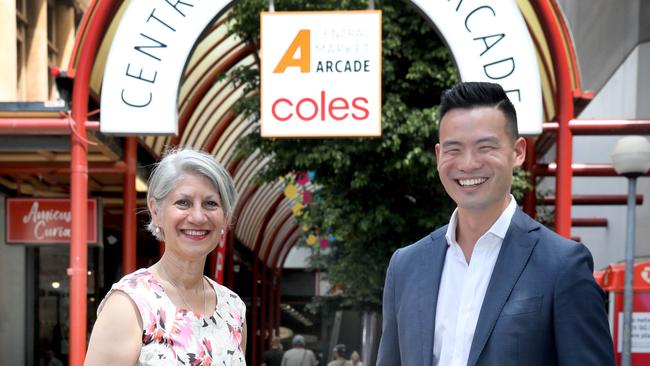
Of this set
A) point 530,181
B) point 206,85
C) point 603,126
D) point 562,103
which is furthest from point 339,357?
point 562,103

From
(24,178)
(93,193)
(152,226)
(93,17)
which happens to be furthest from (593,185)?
(152,226)

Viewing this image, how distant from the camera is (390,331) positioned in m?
3.29

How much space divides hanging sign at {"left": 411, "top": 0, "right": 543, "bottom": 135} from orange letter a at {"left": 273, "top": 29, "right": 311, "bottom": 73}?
1241 mm

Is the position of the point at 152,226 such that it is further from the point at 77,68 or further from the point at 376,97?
the point at 77,68

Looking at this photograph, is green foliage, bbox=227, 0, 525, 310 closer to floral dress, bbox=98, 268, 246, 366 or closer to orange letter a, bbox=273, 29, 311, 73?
orange letter a, bbox=273, 29, 311, 73

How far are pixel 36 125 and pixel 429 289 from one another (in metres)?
6.95

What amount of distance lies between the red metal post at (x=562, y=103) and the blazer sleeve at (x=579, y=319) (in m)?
6.68

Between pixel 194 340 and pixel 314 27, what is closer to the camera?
pixel 194 340

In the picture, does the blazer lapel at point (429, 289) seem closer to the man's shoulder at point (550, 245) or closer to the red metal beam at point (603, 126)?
the man's shoulder at point (550, 245)

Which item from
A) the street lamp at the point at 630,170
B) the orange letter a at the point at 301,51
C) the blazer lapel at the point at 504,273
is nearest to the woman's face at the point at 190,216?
the blazer lapel at the point at 504,273

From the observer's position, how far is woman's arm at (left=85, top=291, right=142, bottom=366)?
10.4 feet

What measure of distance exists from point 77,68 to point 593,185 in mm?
12227

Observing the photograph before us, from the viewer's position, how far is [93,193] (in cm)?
1608

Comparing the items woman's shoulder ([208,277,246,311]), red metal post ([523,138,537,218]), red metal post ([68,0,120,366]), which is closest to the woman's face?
woman's shoulder ([208,277,246,311])
